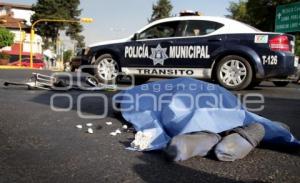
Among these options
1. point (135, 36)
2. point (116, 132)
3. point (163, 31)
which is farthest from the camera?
point (135, 36)

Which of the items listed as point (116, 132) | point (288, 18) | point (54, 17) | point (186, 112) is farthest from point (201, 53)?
point (54, 17)

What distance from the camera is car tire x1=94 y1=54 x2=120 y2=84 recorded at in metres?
10.1

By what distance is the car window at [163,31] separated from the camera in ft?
31.5

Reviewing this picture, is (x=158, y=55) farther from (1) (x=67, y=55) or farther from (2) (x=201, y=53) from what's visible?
(1) (x=67, y=55)

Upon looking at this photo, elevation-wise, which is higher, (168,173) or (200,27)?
(200,27)

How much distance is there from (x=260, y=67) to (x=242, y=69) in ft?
1.10

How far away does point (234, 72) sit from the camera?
870 centimetres

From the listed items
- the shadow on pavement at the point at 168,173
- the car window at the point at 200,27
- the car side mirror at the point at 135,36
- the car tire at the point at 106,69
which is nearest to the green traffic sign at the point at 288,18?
the car window at the point at 200,27

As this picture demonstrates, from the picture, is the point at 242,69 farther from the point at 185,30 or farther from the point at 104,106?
the point at 104,106

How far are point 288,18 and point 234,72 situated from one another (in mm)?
26438

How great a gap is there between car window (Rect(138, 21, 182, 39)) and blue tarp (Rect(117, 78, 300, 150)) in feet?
16.5

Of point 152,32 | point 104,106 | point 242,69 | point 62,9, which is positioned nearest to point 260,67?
point 242,69

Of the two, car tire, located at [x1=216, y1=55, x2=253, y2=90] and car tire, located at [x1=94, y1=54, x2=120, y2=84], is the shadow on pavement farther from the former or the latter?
car tire, located at [x1=94, y1=54, x2=120, y2=84]

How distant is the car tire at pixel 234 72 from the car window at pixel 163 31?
1309 millimetres
